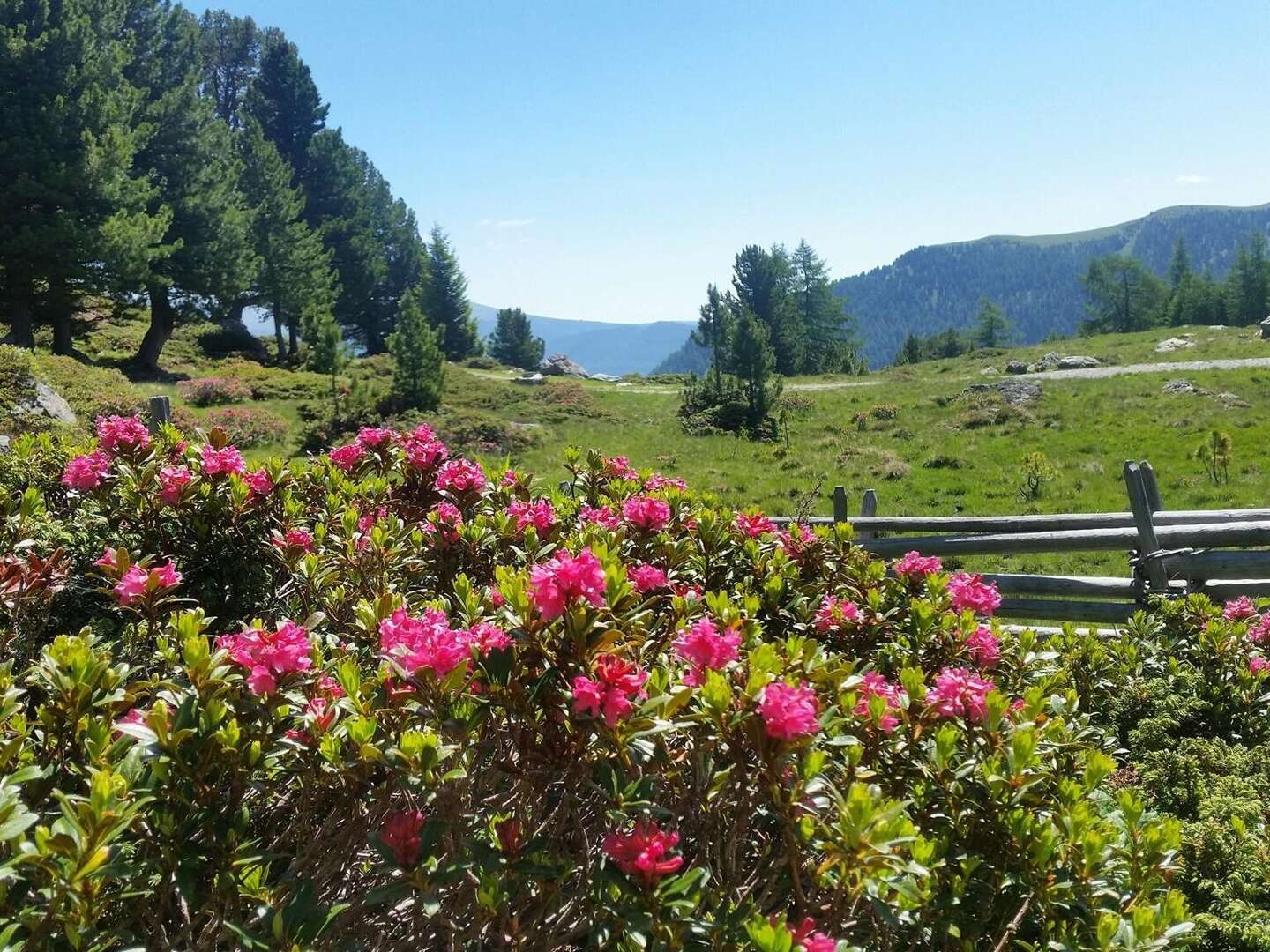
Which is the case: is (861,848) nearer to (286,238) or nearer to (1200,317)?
(286,238)

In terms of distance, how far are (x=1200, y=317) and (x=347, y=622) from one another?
81476 millimetres

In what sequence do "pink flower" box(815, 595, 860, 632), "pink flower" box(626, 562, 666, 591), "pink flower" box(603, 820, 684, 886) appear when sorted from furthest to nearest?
"pink flower" box(815, 595, 860, 632), "pink flower" box(626, 562, 666, 591), "pink flower" box(603, 820, 684, 886)

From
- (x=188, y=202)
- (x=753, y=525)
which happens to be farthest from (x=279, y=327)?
(x=753, y=525)

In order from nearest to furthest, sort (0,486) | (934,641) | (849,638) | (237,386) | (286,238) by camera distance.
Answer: (934,641), (849,638), (0,486), (237,386), (286,238)

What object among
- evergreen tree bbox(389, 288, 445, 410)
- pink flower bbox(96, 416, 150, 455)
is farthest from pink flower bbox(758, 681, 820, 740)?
evergreen tree bbox(389, 288, 445, 410)

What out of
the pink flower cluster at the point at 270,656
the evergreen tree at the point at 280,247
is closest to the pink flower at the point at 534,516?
the pink flower cluster at the point at 270,656

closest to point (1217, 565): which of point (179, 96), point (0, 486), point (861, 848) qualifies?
→ point (861, 848)

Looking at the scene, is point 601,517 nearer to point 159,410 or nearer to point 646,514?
point 646,514

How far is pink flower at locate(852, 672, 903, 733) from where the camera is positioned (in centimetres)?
212

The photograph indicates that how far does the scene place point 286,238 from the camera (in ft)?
113

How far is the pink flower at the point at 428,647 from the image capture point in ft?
5.87

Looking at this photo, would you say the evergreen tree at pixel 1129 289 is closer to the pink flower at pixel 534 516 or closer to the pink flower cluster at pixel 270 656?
the pink flower at pixel 534 516

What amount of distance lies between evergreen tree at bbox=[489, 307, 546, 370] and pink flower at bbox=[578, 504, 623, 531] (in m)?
53.3

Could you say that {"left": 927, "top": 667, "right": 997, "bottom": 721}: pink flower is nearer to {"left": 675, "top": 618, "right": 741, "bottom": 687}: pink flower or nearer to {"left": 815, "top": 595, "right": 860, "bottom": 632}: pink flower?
{"left": 675, "top": 618, "right": 741, "bottom": 687}: pink flower
